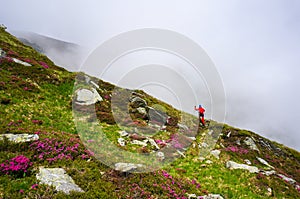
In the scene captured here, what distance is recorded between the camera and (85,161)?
36.1 feet

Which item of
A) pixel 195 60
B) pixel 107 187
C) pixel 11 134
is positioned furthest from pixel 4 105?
pixel 195 60

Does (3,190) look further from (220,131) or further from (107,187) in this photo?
(220,131)

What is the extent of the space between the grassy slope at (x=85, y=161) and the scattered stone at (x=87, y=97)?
1390 mm

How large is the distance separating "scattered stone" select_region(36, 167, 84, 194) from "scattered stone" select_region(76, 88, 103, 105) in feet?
55.8

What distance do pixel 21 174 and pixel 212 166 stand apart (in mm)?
14676

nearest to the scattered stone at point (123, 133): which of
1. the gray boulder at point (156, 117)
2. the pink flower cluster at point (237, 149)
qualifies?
the gray boulder at point (156, 117)

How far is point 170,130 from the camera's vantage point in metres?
27.2

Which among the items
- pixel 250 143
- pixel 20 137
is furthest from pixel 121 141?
pixel 250 143

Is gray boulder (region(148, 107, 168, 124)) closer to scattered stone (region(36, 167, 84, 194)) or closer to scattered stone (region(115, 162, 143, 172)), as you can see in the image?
scattered stone (region(115, 162, 143, 172))

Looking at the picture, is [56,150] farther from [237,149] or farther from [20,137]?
[237,149]

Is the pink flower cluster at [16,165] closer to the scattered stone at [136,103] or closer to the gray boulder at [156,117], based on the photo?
the gray boulder at [156,117]

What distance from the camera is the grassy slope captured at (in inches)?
355

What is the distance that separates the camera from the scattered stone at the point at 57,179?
807 cm

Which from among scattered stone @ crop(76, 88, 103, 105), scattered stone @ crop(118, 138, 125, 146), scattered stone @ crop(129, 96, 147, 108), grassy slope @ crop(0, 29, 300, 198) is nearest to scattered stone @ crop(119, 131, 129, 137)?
grassy slope @ crop(0, 29, 300, 198)
